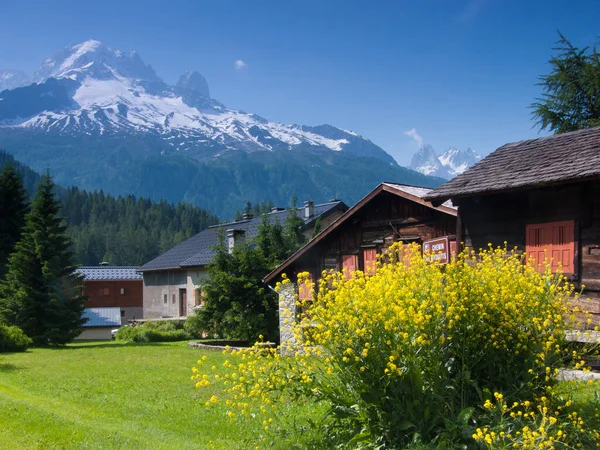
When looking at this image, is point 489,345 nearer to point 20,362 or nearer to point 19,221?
point 20,362

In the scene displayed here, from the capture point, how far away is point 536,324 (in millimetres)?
7586

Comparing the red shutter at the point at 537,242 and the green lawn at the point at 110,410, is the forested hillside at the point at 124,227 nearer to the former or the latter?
the green lawn at the point at 110,410

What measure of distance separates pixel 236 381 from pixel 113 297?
61555 mm

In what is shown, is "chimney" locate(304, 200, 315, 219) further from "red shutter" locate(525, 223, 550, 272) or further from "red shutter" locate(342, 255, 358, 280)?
"red shutter" locate(525, 223, 550, 272)

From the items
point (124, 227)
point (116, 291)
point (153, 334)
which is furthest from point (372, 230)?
point (124, 227)

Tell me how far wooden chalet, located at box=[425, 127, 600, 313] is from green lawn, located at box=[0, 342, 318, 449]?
264 inches

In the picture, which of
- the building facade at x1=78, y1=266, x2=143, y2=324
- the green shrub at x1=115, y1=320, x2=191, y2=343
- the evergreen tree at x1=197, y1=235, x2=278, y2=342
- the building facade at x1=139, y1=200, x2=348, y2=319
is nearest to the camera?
the evergreen tree at x1=197, y1=235, x2=278, y2=342

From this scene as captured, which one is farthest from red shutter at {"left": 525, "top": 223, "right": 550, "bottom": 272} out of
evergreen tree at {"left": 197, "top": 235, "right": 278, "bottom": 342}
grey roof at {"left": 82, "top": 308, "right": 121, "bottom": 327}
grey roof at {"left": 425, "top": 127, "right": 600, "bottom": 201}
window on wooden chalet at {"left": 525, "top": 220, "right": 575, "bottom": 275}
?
grey roof at {"left": 82, "top": 308, "right": 121, "bottom": 327}

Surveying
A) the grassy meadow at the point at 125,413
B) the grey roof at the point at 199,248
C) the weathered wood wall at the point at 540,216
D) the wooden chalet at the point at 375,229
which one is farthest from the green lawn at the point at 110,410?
the grey roof at the point at 199,248

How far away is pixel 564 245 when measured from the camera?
13352 millimetres

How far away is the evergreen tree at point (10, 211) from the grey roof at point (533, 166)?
30.0m

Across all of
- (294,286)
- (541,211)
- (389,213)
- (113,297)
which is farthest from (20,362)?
(113,297)

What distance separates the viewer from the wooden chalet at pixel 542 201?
1290cm

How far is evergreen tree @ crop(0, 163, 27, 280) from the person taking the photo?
37219mm
